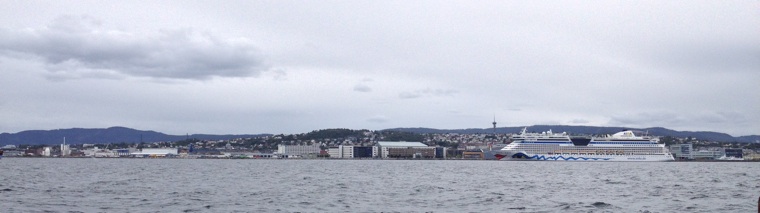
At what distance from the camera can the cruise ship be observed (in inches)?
6220

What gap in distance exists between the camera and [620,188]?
46188mm

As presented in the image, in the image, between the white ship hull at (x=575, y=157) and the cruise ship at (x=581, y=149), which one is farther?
the cruise ship at (x=581, y=149)

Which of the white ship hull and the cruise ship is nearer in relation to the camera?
the white ship hull

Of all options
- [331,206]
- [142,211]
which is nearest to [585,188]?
[331,206]

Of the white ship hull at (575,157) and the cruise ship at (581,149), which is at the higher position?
the cruise ship at (581,149)

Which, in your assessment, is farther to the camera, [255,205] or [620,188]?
[620,188]

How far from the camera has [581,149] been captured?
519 feet

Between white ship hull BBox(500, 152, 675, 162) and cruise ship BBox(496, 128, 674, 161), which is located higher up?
cruise ship BBox(496, 128, 674, 161)

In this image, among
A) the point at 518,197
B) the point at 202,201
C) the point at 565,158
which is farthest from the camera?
the point at 565,158

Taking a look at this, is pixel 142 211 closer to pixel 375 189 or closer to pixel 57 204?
pixel 57 204

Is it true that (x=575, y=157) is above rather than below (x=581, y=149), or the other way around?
below

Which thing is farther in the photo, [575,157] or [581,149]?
[581,149]

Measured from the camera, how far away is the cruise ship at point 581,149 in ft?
518

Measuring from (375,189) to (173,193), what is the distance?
443 inches
